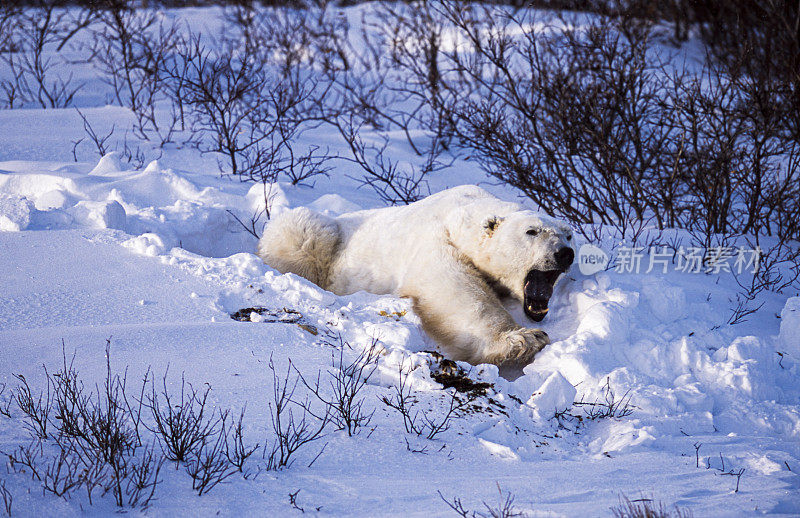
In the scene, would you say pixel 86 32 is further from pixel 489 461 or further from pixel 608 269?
pixel 489 461

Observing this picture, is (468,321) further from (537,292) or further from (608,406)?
(608,406)

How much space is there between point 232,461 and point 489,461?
0.82 m

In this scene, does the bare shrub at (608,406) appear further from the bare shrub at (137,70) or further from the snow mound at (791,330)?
the bare shrub at (137,70)

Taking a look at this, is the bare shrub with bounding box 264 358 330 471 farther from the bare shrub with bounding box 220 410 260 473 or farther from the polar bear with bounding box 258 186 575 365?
the polar bear with bounding box 258 186 575 365

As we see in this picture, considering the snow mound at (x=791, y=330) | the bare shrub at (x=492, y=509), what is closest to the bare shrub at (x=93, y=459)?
the bare shrub at (x=492, y=509)

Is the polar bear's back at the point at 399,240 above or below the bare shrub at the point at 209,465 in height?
above

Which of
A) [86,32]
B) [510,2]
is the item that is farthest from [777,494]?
[510,2]

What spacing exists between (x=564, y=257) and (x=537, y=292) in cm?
24

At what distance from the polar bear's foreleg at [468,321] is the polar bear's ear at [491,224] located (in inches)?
9.5

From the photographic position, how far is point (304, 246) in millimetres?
4152

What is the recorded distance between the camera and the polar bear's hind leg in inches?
164

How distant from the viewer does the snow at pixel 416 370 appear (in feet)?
6.21

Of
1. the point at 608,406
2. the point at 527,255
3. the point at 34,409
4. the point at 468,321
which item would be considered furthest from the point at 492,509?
the point at 527,255

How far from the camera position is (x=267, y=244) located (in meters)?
4.30
